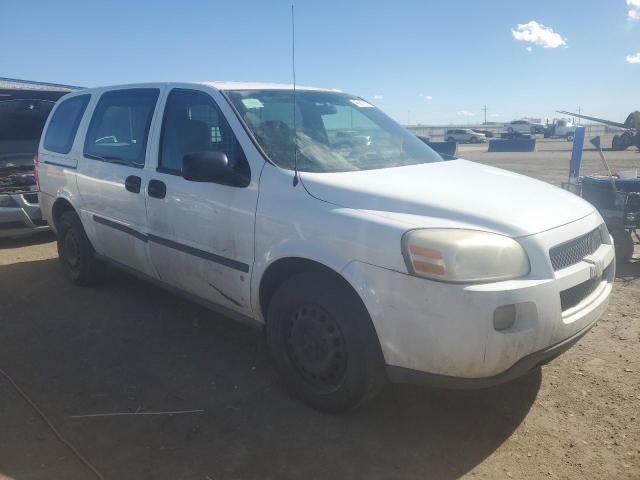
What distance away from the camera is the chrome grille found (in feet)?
8.53

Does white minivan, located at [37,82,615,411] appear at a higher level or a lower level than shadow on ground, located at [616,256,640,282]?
higher

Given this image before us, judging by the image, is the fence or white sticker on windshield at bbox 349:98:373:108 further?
the fence

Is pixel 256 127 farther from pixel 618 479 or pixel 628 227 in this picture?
pixel 628 227

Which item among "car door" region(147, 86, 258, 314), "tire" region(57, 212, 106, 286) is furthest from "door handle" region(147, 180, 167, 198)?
"tire" region(57, 212, 106, 286)

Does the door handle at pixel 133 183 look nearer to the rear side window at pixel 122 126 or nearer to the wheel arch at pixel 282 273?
the rear side window at pixel 122 126

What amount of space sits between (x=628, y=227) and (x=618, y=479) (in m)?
3.92

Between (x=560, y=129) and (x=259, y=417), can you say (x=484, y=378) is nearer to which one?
(x=259, y=417)

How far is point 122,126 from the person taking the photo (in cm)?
438

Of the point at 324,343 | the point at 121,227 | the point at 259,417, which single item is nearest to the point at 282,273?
the point at 324,343

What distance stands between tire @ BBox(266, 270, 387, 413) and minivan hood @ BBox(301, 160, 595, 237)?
1.54 feet

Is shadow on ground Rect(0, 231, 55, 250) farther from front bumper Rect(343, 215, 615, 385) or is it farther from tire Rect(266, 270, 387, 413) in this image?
front bumper Rect(343, 215, 615, 385)

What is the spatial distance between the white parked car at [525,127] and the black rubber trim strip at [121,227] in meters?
49.1

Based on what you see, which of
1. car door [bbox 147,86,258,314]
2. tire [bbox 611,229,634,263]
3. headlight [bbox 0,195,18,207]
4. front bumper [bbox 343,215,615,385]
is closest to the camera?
front bumper [bbox 343,215,615,385]

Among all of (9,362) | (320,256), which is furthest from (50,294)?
(320,256)
